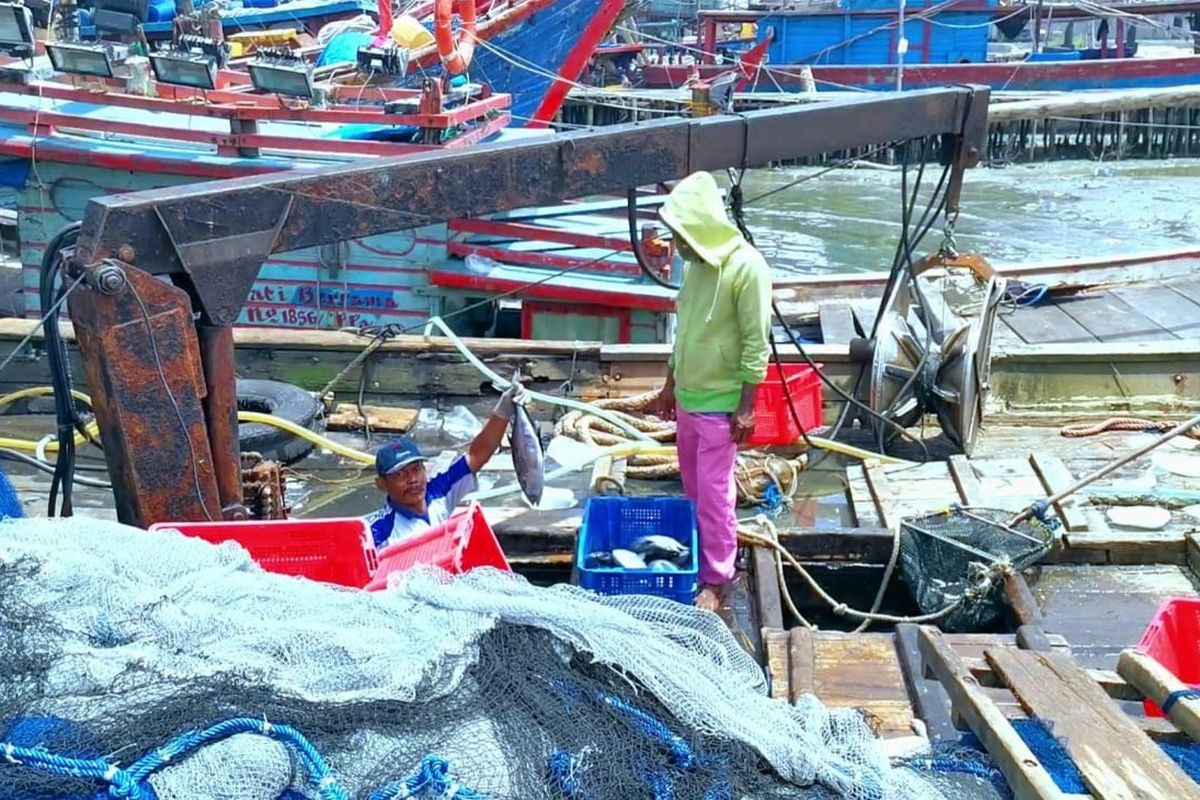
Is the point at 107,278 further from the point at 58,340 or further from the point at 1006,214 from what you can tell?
the point at 1006,214

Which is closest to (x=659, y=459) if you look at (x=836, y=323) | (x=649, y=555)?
(x=649, y=555)

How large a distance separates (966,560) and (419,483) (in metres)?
2.59

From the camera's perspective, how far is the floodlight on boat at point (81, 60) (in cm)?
1118

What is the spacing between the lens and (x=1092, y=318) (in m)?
10.1

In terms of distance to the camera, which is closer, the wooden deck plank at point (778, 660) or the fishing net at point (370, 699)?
the fishing net at point (370, 699)

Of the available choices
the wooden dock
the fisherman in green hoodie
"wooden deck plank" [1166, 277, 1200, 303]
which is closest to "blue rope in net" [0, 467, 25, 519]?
the fisherman in green hoodie

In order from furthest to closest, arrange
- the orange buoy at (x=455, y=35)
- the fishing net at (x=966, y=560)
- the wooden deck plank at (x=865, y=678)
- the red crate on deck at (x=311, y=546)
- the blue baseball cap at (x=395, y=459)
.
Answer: the orange buoy at (x=455, y=35)
the fishing net at (x=966, y=560)
the blue baseball cap at (x=395, y=459)
the wooden deck plank at (x=865, y=678)
the red crate on deck at (x=311, y=546)

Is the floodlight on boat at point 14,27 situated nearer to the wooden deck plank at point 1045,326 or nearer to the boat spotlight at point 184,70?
the boat spotlight at point 184,70

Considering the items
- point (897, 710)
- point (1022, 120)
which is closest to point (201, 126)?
point (897, 710)

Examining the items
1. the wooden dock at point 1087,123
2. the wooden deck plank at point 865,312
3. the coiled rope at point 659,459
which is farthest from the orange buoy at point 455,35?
the wooden dock at point 1087,123

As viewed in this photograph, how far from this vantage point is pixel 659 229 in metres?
9.09

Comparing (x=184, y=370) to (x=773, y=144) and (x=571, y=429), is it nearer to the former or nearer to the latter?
(x=773, y=144)

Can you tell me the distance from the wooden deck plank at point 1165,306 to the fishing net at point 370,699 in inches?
316

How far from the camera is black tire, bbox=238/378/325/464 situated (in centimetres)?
712
